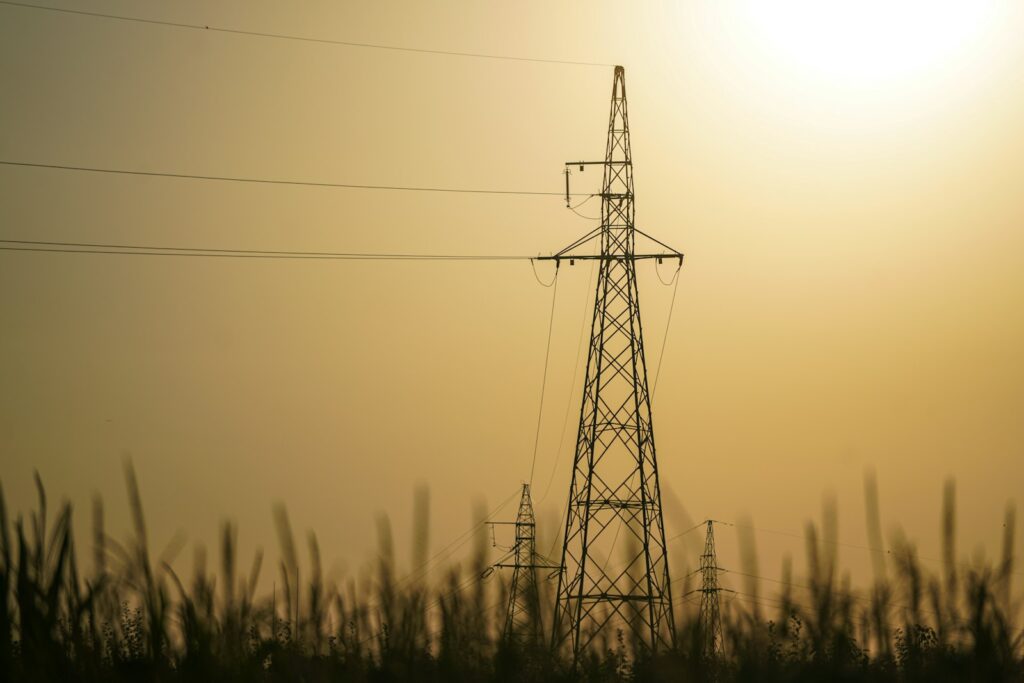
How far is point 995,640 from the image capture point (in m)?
4.56

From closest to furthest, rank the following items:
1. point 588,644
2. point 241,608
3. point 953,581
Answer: point 241,608
point 953,581
point 588,644

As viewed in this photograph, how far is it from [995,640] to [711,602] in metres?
1.46

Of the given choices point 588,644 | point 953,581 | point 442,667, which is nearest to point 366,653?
point 442,667

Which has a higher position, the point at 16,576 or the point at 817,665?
the point at 16,576

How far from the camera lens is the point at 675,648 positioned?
4.76 m

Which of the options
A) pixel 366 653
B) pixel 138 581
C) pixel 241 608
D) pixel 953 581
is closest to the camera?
pixel 138 581

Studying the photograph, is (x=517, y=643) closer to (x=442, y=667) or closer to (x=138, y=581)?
(x=442, y=667)

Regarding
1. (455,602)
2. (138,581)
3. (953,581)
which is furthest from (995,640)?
(138,581)

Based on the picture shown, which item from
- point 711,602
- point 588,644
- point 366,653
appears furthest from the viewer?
point 711,602

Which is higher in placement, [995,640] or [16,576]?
[16,576]

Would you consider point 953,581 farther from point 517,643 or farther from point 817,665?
point 517,643

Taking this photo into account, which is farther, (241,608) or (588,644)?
(588,644)

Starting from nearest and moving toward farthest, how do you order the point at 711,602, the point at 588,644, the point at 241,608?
the point at 241,608
the point at 588,644
the point at 711,602

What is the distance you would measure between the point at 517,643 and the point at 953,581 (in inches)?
66.7
